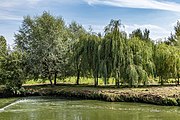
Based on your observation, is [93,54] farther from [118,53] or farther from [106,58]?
[118,53]

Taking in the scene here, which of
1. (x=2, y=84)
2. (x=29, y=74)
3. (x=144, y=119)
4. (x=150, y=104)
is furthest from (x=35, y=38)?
(x=144, y=119)

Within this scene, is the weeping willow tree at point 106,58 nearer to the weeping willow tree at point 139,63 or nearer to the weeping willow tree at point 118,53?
the weeping willow tree at point 118,53

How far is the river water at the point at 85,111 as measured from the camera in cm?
1933

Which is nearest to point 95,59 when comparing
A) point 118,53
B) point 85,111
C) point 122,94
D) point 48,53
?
point 118,53

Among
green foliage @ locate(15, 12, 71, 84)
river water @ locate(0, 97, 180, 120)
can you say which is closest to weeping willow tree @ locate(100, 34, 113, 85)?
river water @ locate(0, 97, 180, 120)

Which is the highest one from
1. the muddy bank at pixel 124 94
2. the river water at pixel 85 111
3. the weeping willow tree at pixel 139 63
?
the weeping willow tree at pixel 139 63

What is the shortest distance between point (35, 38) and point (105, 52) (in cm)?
1134

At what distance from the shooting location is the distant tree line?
2925cm

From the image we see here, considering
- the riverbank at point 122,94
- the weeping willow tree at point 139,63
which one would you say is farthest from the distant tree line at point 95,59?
the riverbank at point 122,94

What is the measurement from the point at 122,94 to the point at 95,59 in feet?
17.8

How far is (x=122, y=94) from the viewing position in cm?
2564

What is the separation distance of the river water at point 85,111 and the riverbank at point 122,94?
775mm

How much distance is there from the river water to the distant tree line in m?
4.82

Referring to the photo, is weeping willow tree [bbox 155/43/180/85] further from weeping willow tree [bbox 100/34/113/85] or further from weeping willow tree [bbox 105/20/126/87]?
weeping willow tree [bbox 100/34/113/85]
